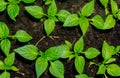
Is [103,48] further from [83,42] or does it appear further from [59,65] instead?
[59,65]

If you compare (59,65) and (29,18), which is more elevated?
(29,18)

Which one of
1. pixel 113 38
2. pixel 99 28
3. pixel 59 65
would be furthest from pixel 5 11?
pixel 113 38

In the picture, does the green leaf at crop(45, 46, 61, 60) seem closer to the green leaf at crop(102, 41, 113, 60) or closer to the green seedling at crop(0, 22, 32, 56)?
the green seedling at crop(0, 22, 32, 56)

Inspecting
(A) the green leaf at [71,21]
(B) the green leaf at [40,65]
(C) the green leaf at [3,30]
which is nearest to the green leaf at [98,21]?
(A) the green leaf at [71,21]

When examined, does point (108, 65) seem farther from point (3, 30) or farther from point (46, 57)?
point (3, 30)

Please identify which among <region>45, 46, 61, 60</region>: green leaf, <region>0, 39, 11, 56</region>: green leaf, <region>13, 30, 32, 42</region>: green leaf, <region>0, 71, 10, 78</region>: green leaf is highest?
<region>13, 30, 32, 42</region>: green leaf

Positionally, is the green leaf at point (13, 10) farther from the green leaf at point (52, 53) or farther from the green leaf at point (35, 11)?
the green leaf at point (52, 53)

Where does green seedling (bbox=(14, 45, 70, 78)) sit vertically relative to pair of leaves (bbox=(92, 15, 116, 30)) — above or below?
below

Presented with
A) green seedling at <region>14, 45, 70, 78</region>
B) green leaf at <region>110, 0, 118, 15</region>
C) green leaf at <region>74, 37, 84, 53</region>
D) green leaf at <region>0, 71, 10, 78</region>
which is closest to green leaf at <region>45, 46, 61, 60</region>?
green seedling at <region>14, 45, 70, 78</region>
